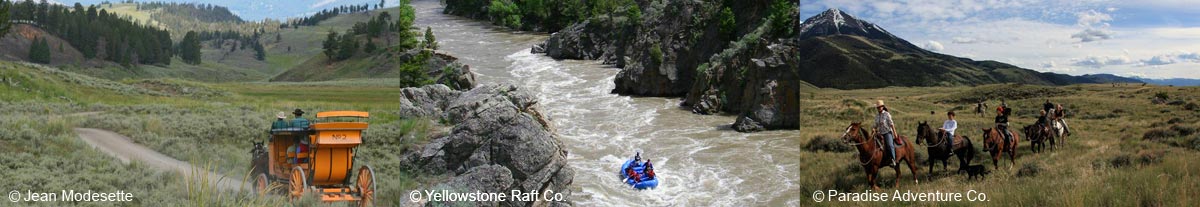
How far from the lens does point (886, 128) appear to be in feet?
27.9

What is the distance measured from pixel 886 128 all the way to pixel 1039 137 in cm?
541

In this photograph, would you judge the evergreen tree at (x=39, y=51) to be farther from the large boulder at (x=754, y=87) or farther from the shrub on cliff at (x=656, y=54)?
the shrub on cliff at (x=656, y=54)

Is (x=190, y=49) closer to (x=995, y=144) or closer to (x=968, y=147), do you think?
(x=968, y=147)

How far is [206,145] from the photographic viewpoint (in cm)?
834

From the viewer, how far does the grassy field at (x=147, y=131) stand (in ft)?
21.8

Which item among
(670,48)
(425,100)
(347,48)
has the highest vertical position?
(670,48)

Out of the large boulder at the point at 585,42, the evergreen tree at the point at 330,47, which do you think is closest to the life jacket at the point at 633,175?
the evergreen tree at the point at 330,47

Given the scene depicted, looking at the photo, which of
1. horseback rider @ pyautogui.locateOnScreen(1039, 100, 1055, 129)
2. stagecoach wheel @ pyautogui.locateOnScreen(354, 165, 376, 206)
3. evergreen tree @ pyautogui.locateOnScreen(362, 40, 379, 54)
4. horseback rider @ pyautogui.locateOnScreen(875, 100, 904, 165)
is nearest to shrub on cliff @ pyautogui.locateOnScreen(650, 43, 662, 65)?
evergreen tree @ pyautogui.locateOnScreen(362, 40, 379, 54)

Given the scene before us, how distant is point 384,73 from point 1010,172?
1070cm

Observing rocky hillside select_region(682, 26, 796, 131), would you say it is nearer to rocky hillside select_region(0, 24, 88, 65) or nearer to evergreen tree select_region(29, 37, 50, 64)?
rocky hillside select_region(0, 24, 88, 65)

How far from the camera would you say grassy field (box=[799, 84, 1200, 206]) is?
7.47m

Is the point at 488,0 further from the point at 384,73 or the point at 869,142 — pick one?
the point at 869,142

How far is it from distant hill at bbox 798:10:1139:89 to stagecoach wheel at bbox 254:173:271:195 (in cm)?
695

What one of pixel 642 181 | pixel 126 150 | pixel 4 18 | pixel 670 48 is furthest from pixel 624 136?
pixel 126 150
